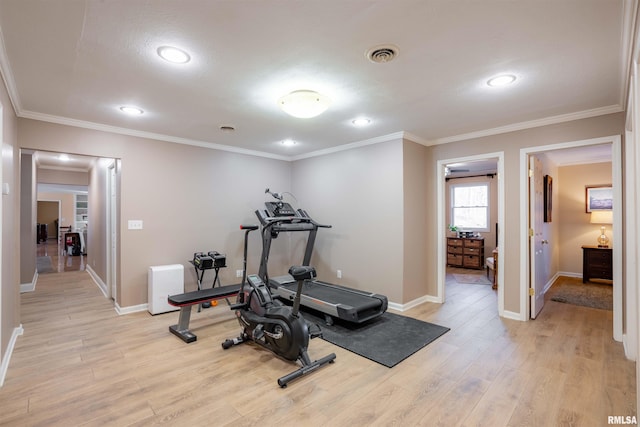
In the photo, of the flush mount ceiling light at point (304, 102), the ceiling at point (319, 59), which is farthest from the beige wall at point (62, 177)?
the flush mount ceiling light at point (304, 102)

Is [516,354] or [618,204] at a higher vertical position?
[618,204]

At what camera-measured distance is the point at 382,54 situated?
7.00 ft

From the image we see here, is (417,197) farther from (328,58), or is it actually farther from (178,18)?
(178,18)

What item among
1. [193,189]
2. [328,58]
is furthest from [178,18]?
[193,189]

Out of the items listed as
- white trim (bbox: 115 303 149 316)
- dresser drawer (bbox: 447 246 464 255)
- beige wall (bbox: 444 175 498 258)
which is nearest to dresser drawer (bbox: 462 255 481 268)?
dresser drawer (bbox: 447 246 464 255)

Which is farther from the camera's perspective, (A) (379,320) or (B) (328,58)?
(A) (379,320)

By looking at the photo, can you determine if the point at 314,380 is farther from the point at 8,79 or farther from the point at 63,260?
the point at 63,260

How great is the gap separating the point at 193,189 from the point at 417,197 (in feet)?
11.1

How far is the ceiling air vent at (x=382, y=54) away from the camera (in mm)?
2059

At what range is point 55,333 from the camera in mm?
3398

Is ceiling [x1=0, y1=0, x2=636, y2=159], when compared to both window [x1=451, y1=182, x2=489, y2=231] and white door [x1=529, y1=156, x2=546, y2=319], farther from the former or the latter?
window [x1=451, y1=182, x2=489, y2=231]

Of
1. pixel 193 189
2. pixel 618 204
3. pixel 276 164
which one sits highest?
pixel 276 164

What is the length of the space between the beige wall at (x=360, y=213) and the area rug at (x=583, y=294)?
2.81m

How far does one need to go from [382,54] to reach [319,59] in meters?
0.45
